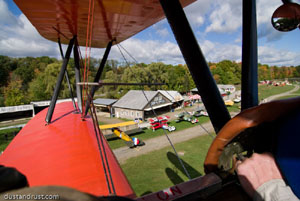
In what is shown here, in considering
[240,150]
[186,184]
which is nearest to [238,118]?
[240,150]

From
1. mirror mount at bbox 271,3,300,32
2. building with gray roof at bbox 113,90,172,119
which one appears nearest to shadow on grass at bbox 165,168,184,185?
mirror mount at bbox 271,3,300,32

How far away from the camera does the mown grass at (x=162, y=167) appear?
6707 mm

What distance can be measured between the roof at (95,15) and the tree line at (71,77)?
1317cm

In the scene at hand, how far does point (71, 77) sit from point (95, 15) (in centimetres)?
2822

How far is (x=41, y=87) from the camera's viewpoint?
2944 centimetres

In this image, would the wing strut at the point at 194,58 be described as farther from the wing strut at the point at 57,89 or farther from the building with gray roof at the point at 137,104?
the building with gray roof at the point at 137,104

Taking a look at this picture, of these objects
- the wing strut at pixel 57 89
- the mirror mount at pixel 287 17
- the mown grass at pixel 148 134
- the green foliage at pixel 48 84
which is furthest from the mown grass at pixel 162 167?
the green foliage at pixel 48 84

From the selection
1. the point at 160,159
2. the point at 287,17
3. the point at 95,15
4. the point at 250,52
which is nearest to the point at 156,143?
the point at 160,159

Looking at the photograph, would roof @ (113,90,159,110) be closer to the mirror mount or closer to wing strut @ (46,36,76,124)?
wing strut @ (46,36,76,124)

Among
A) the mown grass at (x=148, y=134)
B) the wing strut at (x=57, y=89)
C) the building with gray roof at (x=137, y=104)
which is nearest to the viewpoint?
the wing strut at (x=57, y=89)

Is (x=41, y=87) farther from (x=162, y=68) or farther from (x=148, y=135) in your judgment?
(x=148, y=135)

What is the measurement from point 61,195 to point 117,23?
3145 millimetres

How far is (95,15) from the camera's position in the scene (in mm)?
2594

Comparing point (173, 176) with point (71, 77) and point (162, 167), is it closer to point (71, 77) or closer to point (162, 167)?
point (162, 167)
